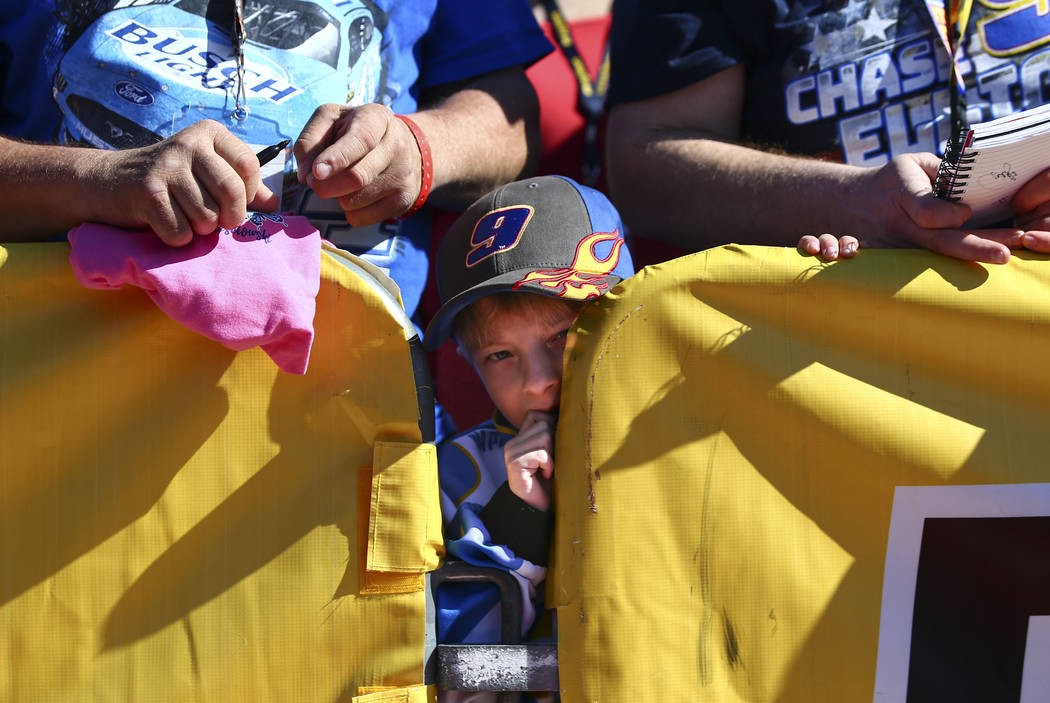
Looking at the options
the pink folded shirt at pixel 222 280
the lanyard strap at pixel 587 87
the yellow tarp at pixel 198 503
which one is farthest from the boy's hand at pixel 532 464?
the lanyard strap at pixel 587 87

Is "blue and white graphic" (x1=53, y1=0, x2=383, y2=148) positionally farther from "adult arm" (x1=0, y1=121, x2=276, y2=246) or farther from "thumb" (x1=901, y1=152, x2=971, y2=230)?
"thumb" (x1=901, y1=152, x2=971, y2=230)

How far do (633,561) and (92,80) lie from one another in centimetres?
128

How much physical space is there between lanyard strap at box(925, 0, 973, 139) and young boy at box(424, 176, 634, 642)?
0.70 m

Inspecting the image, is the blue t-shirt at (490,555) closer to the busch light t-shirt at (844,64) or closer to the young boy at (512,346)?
the young boy at (512,346)

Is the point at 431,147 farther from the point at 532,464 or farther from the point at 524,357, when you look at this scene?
the point at 532,464

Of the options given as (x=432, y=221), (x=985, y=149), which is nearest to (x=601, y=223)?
(x=432, y=221)

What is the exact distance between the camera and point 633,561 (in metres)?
1.26

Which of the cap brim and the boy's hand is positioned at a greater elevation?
the cap brim

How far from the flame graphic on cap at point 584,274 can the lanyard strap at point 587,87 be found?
2.65 feet

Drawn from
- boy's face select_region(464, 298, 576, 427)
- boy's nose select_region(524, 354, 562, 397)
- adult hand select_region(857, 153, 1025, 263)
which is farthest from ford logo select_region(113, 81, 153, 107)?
adult hand select_region(857, 153, 1025, 263)

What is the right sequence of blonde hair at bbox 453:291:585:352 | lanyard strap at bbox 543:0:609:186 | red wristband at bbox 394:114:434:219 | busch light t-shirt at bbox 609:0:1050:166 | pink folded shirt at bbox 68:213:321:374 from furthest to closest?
1. lanyard strap at bbox 543:0:609:186
2. busch light t-shirt at bbox 609:0:1050:166
3. red wristband at bbox 394:114:434:219
4. blonde hair at bbox 453:291:585:352
5. pink folded shirt at bbox 68:213:321:374

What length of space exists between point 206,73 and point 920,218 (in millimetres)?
1264

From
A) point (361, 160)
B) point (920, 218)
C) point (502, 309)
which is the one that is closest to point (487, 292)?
point (502, 309)

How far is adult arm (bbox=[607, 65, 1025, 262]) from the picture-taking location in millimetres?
1430
